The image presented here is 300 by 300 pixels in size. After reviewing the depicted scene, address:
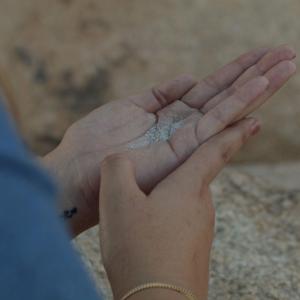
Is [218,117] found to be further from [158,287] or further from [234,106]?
[158,287]

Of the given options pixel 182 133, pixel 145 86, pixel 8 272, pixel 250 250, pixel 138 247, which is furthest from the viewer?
→ pixel 145 86

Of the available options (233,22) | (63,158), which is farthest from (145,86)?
(63,158)

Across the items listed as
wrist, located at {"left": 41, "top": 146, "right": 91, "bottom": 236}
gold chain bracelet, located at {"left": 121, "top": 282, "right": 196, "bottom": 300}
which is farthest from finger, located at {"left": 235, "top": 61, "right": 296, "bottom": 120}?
gold chain bracelet, located at {"left": 121, "top": 282, "right": 196, "bottom": 300}

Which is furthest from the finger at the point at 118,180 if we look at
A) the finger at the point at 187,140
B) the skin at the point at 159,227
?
the finger at the point at 187,140

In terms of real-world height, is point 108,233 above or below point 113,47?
above

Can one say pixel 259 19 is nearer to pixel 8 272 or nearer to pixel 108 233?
pixel 108 233

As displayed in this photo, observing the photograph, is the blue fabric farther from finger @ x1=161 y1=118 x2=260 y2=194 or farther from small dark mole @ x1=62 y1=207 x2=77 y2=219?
small dark mole @ x1=62 y1=207 x2=77 y2=219

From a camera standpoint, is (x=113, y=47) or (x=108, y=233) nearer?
(x=108, y=233)

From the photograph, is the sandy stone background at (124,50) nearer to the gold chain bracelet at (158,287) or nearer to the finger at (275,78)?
the finger at (275,78)
